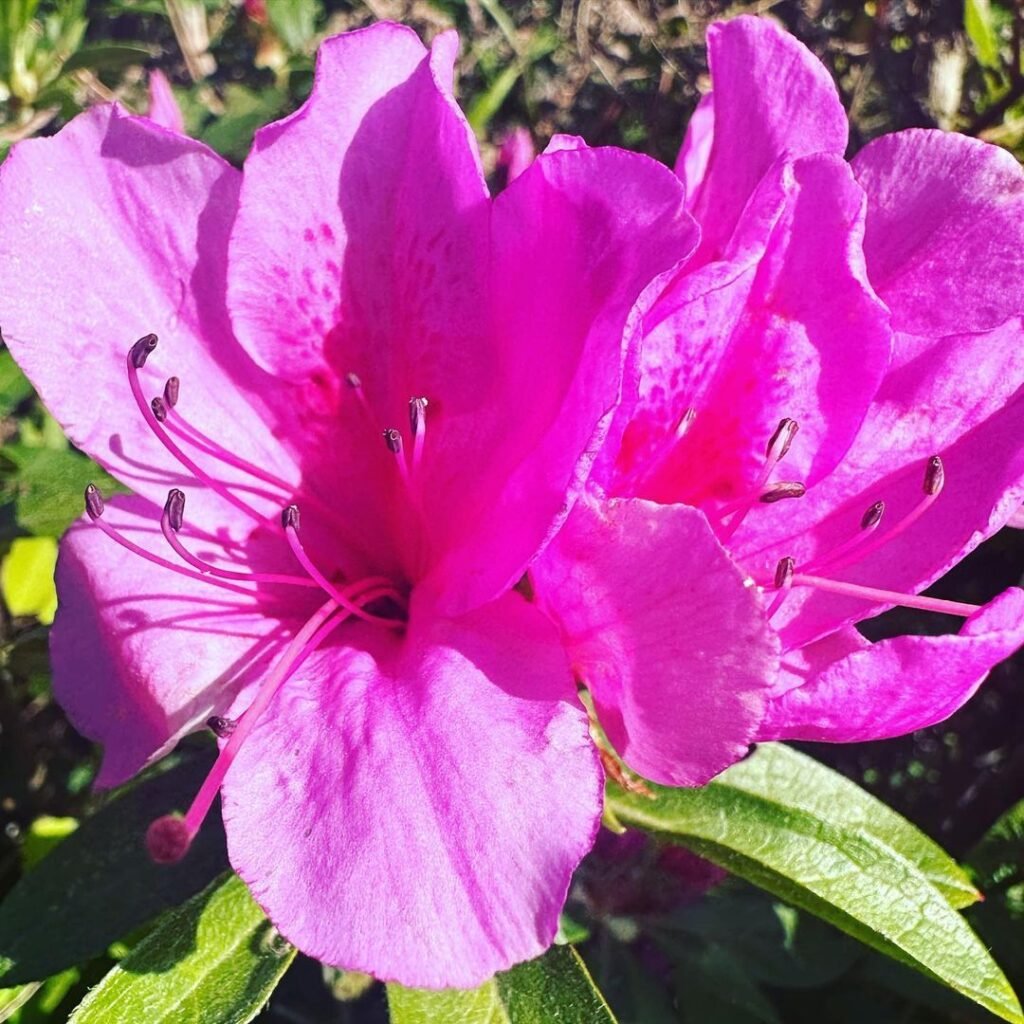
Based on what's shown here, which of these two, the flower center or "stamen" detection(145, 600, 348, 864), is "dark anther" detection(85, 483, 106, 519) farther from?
"stamen" detection(145, 600, 348, 864)

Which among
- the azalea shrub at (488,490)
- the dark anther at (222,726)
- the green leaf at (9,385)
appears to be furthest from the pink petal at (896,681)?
the green leaf at (9,385)

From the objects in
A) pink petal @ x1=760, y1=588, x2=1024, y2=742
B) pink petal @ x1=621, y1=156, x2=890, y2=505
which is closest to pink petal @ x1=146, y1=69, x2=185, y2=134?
pink petal @ x1=621, y1=156, x2=890, y2=505

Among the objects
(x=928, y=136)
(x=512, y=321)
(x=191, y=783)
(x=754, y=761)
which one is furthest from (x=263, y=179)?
(x=754, y=761)

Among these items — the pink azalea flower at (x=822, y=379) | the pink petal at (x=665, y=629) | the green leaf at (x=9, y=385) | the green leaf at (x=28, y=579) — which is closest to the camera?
the pink petal at (x=665, y=629)

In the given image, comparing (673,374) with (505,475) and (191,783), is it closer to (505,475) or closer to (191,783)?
(505,475)

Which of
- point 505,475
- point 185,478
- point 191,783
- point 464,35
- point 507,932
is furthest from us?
point 464,35

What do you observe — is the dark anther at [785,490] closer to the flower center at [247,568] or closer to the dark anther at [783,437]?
the dark anther at [783,437]

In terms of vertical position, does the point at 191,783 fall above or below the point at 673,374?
below

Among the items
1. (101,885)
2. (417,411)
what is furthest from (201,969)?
(417,411)
